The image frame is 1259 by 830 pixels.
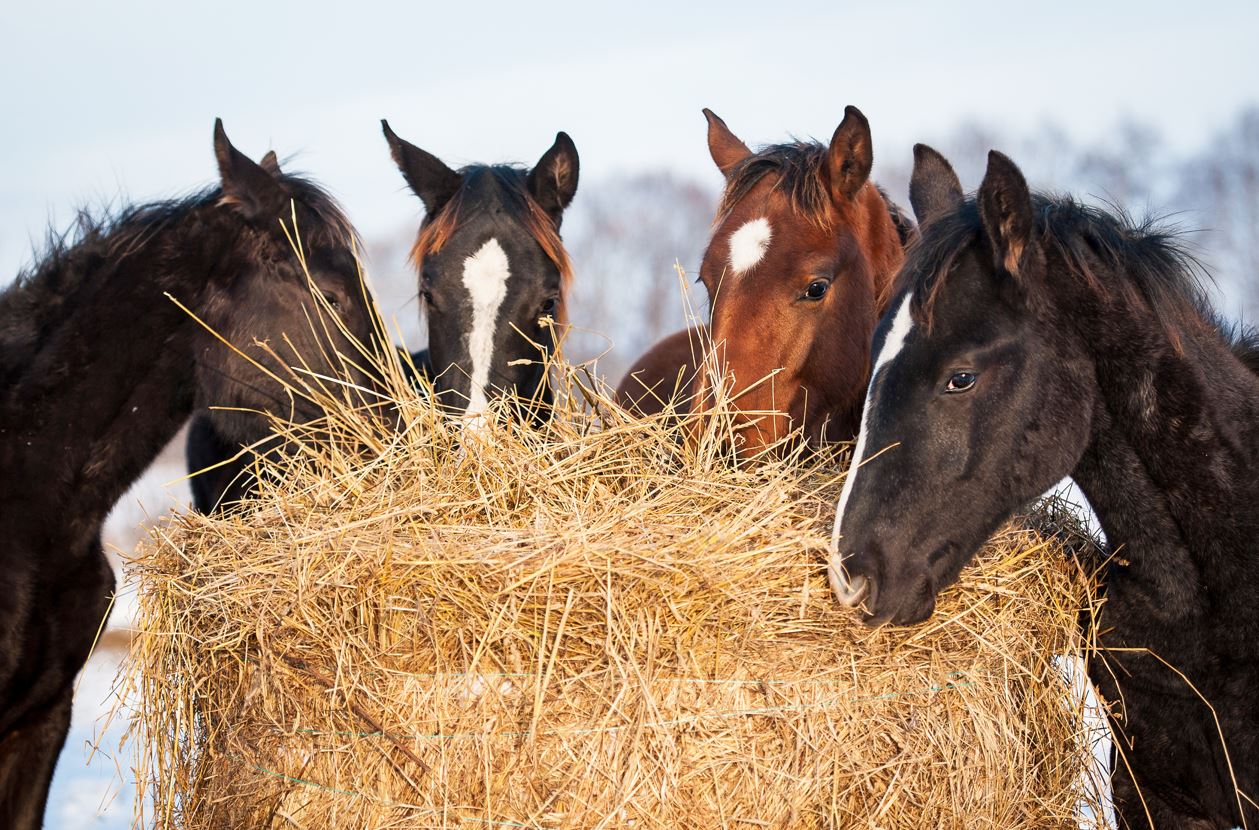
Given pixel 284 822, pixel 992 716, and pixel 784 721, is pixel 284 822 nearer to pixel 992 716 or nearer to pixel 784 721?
pixel 784 721

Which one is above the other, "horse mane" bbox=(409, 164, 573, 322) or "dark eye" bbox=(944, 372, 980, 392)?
"horse mane" bbox=(409, 164, 573, 322)

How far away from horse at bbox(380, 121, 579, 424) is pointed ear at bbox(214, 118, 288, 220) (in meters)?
0.65

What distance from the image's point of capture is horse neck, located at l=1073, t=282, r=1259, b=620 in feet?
8.87

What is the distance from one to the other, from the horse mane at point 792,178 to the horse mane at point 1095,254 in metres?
0.88

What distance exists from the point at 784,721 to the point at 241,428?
2460 mm

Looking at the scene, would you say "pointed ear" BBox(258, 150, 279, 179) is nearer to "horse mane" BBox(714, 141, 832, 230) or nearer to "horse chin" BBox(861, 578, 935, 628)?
"horse mane" BBox(714, 141, 832, 230)

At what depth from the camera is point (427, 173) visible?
15.4 feet

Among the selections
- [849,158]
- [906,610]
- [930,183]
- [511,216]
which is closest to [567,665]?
[906,610]

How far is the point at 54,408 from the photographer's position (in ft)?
11.4

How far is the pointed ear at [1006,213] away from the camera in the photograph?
99.7 inches

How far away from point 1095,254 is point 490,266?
222cm

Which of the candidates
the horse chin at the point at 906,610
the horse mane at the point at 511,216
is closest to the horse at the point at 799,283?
the horse mane at the point at 511,216

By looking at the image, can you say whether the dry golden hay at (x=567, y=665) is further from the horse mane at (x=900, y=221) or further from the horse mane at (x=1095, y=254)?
the horse mane at (x=900, y=221)

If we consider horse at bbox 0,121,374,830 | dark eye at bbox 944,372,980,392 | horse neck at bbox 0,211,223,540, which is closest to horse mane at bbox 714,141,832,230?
dark eye at bbox 944,372,980,392
